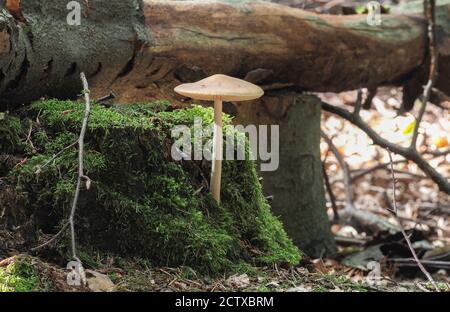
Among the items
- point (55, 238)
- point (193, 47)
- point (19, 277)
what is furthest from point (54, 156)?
point (193, 47)

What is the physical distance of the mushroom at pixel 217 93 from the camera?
2.56 metres

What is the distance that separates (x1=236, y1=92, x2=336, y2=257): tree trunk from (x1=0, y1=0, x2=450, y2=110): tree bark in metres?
0.19

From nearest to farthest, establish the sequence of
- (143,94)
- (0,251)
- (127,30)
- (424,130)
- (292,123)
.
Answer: (0,251), (127,30), (143,94), (292,123), (424,130)

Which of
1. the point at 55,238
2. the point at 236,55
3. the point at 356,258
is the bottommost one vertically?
the point at 356,258

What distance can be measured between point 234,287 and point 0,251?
35.2 inches

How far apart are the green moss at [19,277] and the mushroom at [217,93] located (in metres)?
0.93

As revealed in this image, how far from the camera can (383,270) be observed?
4309 mm

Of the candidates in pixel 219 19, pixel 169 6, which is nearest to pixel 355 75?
pixel 219 19

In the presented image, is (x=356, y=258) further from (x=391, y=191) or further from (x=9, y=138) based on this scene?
(x=9, y=138)

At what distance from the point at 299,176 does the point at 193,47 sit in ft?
4.55

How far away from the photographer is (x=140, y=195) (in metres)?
2.61

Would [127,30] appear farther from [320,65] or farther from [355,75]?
[355,75]

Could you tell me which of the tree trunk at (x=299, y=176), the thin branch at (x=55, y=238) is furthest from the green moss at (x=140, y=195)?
the tree trunk at (x=299, y=176)

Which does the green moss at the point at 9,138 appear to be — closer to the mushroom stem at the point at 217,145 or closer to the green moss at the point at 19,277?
the green moss at the point at 19,277
